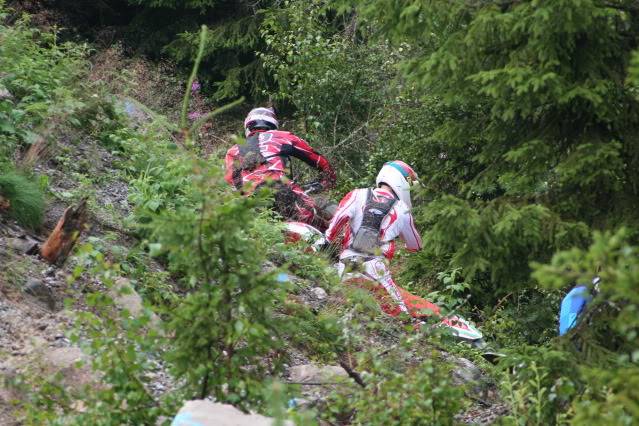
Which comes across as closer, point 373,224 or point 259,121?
point 373,224

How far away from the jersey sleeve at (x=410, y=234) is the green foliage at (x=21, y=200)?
3632mm

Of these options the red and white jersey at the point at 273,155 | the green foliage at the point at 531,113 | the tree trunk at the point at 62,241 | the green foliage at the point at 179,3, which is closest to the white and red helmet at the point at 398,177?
the red and white jersey at the point at 273,155

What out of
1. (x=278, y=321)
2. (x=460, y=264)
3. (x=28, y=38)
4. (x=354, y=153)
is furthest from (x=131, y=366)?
(x=354, y=153)

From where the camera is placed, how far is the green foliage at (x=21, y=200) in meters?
8.00

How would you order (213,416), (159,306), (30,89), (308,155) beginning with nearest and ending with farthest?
(213,416) < (159,306) < (30,89) < (308,155)

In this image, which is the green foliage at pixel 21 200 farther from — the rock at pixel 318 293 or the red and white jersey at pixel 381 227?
the red and white jersey at pixel 381 227

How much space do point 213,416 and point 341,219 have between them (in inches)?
231

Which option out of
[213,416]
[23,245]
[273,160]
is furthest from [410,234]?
[213,416]

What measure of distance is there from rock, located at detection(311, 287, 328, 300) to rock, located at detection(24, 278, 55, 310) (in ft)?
8.28

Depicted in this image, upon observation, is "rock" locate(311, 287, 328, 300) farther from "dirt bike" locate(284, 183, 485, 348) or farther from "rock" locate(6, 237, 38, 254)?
"rock" locate(6, 237, 38, 254)

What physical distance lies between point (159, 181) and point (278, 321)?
4465mm

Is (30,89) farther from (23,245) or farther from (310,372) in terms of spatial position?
(310,372)

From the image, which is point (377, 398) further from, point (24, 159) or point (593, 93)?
point (24, 159)

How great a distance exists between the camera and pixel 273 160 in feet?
37.7
